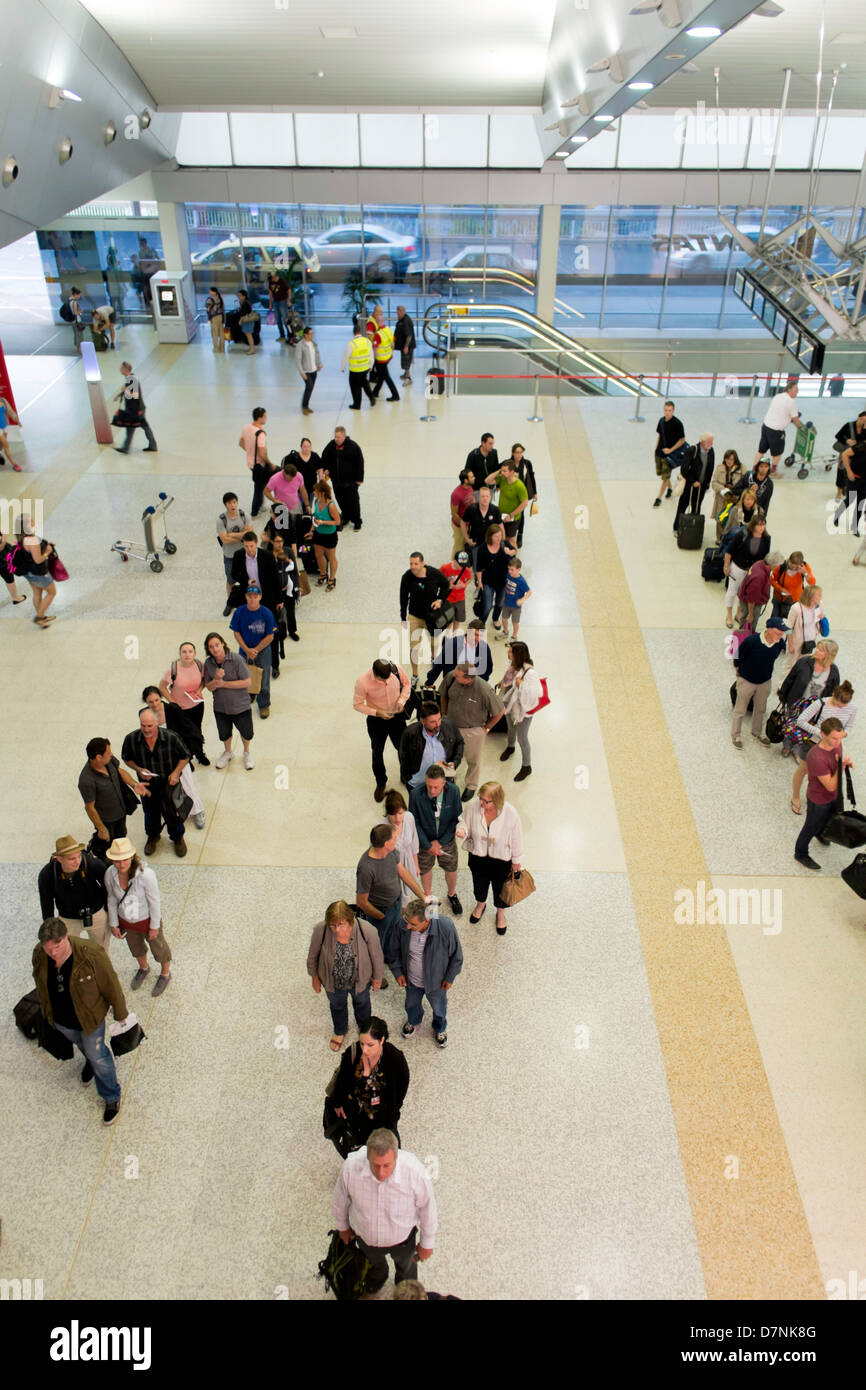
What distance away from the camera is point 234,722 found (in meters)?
8.16

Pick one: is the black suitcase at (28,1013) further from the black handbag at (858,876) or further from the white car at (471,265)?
the white car at (471,265)

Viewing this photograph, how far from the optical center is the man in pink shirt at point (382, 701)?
7312 mm

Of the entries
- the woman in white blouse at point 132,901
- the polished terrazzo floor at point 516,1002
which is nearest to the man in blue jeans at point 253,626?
the polished terrazzo floor at point 516,1002

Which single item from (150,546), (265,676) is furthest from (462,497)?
(150,546)

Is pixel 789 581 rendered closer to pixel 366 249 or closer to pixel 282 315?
pixel 282 315

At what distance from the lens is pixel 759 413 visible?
16.3m

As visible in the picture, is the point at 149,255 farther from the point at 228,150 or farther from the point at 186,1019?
the point at 186,1019

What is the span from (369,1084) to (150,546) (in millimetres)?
8296

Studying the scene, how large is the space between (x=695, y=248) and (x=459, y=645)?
20784mm

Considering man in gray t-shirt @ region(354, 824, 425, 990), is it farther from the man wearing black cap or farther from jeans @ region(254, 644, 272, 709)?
the man wearing black cap

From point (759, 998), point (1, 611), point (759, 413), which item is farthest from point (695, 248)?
point (759, 998)

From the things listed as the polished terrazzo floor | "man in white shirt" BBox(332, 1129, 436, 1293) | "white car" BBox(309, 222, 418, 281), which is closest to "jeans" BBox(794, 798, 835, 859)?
the polished terrazzo floor

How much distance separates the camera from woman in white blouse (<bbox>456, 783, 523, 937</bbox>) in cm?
604

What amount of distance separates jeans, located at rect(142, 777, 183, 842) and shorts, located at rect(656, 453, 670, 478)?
8533mm
